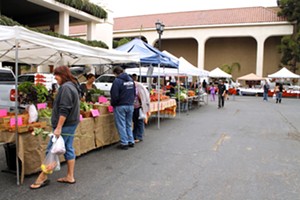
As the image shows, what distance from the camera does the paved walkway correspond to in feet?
13.8

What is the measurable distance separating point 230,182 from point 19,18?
923 inches

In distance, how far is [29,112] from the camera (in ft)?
16.0

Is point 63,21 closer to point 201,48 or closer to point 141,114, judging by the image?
point 141,114

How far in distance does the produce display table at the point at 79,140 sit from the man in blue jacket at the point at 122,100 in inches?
14.3

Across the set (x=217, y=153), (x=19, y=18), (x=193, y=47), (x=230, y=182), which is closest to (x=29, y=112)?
(x=230, y=182)

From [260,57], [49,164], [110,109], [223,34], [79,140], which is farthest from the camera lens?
[223,34]

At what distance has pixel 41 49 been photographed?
635 cm

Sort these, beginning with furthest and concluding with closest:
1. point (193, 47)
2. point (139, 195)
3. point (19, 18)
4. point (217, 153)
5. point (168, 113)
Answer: point (193, 47) < point (19, 18) < point (168, 113) < point (217, 153) < point (139, 195)

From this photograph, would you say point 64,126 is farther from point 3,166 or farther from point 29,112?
point 3,166

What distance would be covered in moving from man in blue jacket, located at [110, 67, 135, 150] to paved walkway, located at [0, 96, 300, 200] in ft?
1.52

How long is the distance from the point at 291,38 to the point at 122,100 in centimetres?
3268

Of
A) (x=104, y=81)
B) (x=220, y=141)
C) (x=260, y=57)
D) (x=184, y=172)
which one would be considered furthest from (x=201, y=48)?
(x=184, y=172)

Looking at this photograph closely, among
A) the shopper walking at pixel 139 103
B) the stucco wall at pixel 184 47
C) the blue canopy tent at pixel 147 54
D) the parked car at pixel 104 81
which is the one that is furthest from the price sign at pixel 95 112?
the stucco wall at pixel 184 47

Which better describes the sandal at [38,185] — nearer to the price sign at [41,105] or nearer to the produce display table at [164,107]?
the price sign at [41,105]
